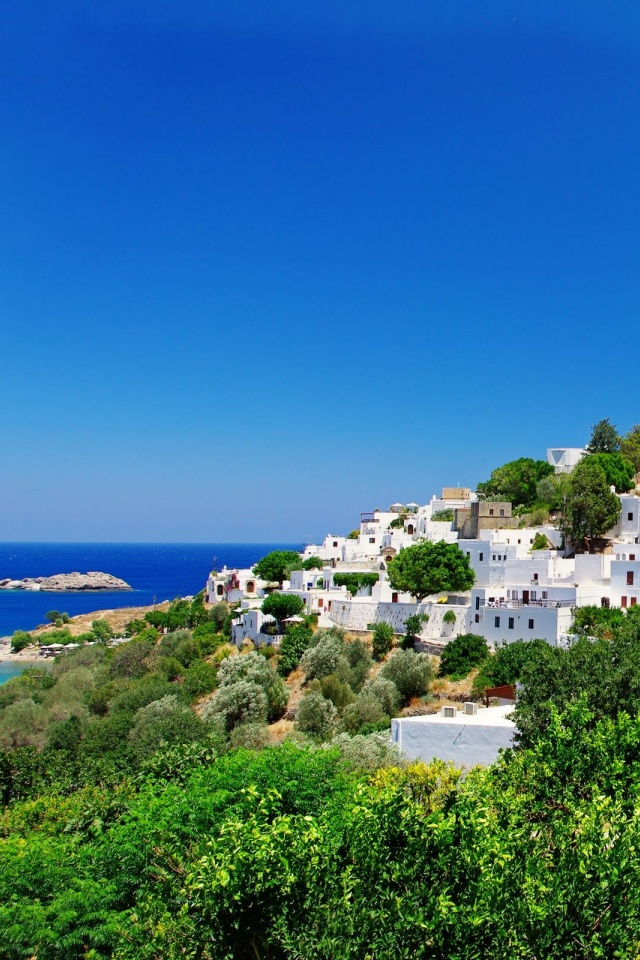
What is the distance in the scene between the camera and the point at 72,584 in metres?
184

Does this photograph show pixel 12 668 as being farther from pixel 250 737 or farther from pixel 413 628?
pixel 250 737

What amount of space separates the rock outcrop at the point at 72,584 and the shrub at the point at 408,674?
151 m

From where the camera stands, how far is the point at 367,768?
22.7m

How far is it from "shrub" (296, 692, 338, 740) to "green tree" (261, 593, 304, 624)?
14.9 metres

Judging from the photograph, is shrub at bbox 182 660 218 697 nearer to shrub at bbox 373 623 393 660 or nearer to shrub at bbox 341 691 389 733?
shrub at bbox 373 623 393 660

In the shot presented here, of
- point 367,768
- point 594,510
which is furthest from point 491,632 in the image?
point 367,768

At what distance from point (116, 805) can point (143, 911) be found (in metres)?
7.23

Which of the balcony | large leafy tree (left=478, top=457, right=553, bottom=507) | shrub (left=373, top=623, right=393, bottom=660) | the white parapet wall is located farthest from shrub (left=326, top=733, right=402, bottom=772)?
large leafy tree (left=478, top=457, right=553, bottom=507)

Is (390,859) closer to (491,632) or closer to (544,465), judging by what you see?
(491,632)

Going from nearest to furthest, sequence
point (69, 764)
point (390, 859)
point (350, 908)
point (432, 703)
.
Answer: point (350, 908) < point (390, 859) < point (69, 764) < point (432, 703)

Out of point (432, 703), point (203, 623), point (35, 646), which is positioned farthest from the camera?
point (35, 646)

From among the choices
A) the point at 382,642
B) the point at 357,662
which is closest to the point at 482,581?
the point at 382,642

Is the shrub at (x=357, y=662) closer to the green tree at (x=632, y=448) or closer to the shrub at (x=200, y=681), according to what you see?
the shrub at (x=200, y=681)

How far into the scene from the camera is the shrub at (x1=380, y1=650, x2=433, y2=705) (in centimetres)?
3684
